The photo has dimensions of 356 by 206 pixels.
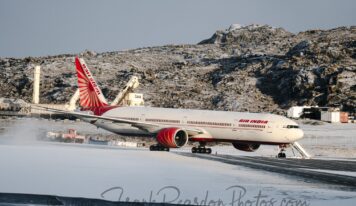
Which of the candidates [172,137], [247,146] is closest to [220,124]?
[247,146]

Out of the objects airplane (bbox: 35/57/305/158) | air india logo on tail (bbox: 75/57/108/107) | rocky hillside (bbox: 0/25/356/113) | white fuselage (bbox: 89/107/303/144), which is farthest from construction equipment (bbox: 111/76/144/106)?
white fuselage (bbox: 89/107/303/144)

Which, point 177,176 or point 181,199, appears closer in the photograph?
point 181,199

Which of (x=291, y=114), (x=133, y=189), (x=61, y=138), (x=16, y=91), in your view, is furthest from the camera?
(x=16, y=91)

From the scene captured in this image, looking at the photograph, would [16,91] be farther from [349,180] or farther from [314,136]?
[349,180]

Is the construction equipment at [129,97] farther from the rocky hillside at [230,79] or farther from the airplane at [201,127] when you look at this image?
the airplane at [201,127]

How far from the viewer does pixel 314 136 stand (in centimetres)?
8019

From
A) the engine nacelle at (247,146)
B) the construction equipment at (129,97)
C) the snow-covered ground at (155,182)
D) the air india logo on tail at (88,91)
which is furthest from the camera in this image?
the construction equipment at (129,97)

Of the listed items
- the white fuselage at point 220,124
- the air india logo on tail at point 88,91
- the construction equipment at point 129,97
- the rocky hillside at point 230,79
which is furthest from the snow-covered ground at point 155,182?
the rocky hillside at point 230,79

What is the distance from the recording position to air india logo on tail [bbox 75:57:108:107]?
67.3m

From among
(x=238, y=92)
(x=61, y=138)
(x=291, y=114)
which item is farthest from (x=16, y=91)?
(x=61, y=138)

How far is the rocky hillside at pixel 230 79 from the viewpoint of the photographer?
125062 millimetres

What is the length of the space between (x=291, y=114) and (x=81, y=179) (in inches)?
3209

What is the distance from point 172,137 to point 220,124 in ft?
13.5

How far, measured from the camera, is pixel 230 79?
A: 145875mm
